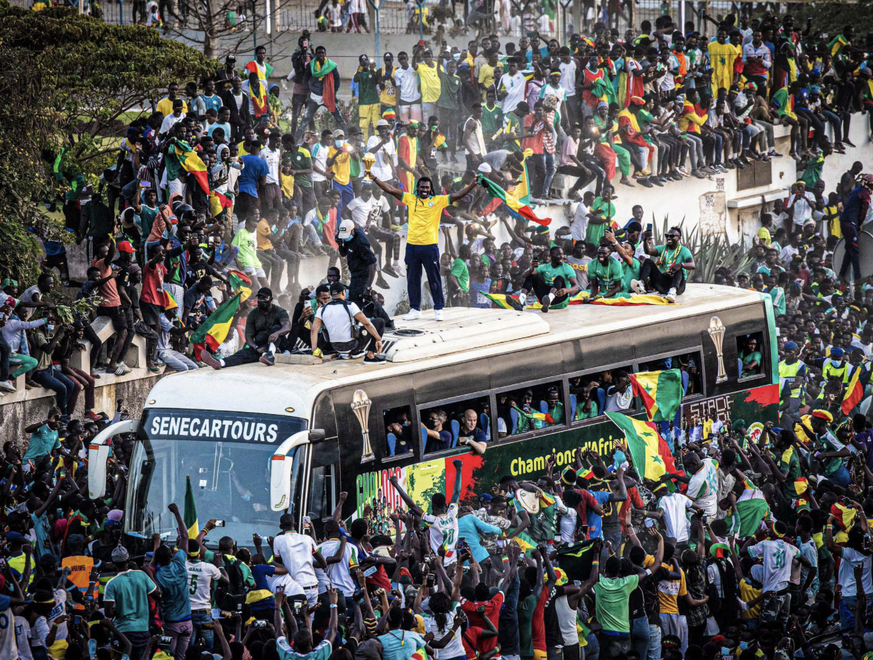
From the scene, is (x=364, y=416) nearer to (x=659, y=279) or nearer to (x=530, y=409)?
(x=530, y=409)

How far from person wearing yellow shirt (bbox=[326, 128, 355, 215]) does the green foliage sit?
6.35 meters

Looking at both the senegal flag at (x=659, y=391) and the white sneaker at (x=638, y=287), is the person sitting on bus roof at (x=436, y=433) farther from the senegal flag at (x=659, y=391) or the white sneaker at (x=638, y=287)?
the white sneaker at (x=638, y=287)

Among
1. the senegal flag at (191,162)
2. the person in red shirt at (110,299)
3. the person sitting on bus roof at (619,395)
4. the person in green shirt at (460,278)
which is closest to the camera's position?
the person sitting on bus roof at (619,395)

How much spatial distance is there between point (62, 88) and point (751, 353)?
10937 millimetres

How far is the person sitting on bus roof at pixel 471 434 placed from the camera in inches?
488

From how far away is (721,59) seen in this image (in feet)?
80.5

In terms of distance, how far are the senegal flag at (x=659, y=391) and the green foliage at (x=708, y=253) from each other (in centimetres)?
813

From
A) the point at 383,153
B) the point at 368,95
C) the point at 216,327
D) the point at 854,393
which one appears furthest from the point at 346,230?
the point at 368,95

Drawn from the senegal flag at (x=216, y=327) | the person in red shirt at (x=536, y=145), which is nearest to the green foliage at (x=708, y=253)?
the person in red shirt at (x=536, y=145)

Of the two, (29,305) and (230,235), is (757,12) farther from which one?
(29,305)

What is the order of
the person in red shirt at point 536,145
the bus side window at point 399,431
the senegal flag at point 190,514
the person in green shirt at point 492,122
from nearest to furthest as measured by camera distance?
the senegal flag at point 190,514, the bus side window at point 399,431, the person in red shirt at point 536,145, the person in green shirt at point 492,122

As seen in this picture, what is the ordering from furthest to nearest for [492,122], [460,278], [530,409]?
[492,122] < [460,278] < [530,409]

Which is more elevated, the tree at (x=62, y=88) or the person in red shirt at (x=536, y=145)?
the tree at (x=62, y=88)

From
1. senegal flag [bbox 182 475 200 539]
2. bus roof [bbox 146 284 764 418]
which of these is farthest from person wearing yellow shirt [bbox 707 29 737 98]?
senegal flag [bbox 182 475 200 539]
